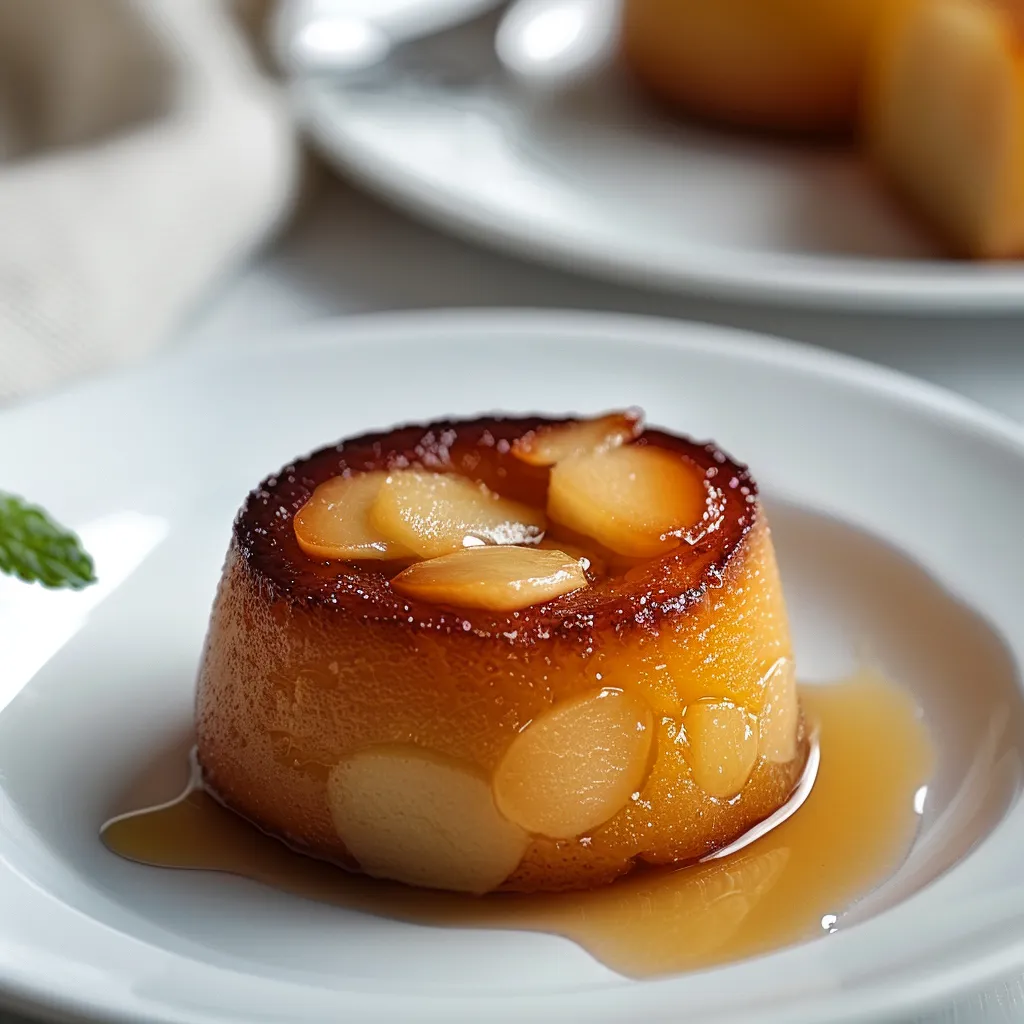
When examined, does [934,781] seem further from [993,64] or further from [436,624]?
[993,64]

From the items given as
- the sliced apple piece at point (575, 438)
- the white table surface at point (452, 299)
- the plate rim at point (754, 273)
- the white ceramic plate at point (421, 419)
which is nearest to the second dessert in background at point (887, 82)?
the plate rim at point (754, 273)

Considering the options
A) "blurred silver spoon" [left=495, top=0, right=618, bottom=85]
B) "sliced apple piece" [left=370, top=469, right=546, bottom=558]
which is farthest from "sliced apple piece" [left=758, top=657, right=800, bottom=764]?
"blurred silver spoon" [left=495, top=0, right=618, bottom=85]

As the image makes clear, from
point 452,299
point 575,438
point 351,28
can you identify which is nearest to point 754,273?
point 452,299

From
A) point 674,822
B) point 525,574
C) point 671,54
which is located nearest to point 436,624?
point 525,574

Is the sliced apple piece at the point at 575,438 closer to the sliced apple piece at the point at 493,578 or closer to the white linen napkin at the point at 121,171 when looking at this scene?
the sliced apple piece at the point at 493,578

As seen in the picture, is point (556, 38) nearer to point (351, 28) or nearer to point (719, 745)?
point (351, 28)

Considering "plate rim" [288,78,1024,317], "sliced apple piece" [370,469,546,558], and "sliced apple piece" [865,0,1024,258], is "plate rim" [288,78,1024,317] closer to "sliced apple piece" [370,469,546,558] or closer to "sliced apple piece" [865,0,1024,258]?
"sliced apple piece" [865,0,1024,258]

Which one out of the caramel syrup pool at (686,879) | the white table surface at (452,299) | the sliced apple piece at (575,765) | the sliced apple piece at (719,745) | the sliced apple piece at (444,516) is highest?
the sliced apple piece at (444,516)
